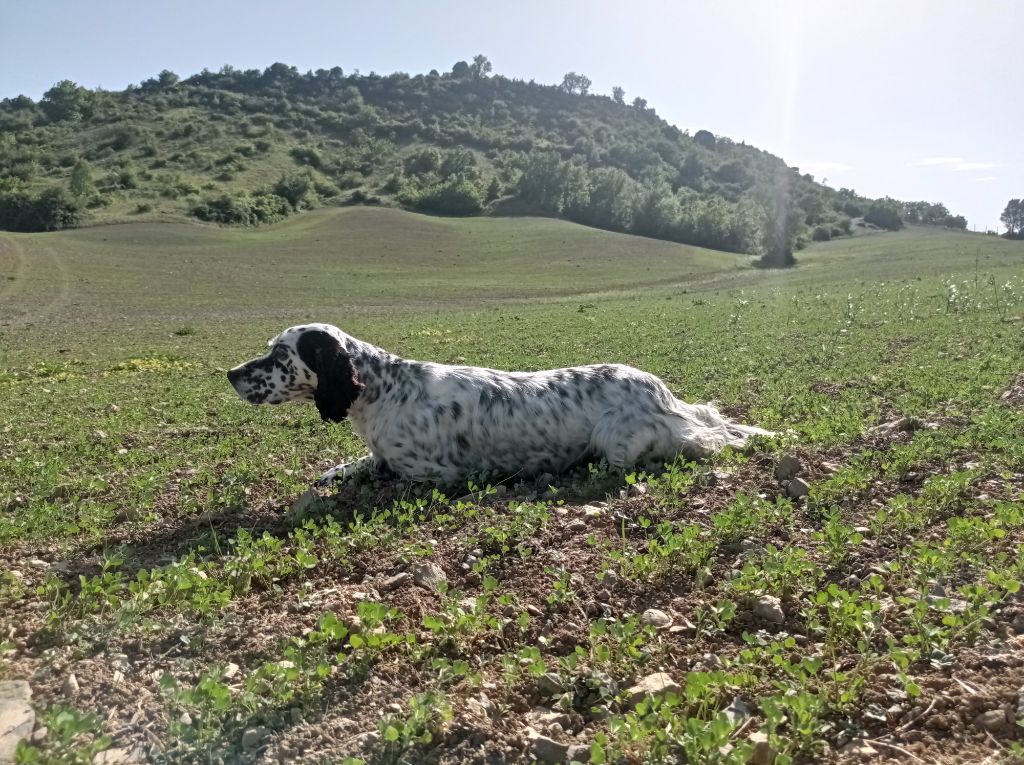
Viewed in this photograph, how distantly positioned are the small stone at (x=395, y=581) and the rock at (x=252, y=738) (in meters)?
1.46

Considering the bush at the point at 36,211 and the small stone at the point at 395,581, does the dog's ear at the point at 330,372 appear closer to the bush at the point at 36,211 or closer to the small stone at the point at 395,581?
the small stone at the point at 395,581

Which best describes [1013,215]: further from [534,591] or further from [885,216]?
[534,591]

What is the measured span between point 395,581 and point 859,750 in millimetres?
2727

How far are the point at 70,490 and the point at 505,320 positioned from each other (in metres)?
21.4

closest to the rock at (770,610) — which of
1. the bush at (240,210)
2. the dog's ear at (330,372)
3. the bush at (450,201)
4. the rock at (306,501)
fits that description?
the rock at (306,501)

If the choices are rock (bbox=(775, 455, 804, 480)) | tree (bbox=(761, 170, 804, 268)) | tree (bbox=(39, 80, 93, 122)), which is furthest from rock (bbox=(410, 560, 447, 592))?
tree (bbox=(39, 80, 93, 122))

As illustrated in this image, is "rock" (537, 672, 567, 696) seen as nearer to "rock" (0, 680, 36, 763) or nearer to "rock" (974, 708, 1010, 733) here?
"rock" (974, 708, 1010, 733)

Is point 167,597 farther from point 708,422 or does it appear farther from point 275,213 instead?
point 275,213

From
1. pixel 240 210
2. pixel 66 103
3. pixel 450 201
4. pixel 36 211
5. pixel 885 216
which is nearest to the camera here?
pixel 36 211

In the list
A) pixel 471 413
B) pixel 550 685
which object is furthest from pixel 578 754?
pixel 471 413

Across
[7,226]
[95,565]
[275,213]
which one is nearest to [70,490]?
[95,565]

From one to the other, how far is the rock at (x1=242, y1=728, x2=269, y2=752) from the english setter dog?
392 centimetres

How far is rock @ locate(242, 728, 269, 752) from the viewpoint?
299cm

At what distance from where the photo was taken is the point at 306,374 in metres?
7.38
